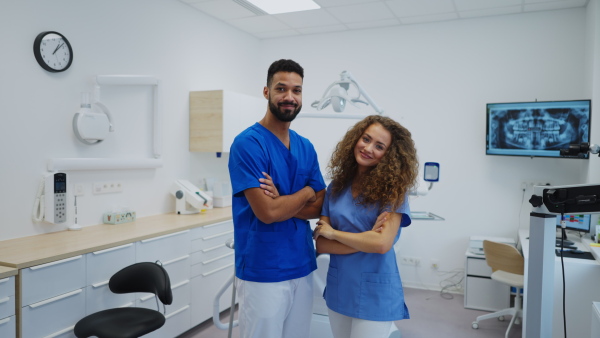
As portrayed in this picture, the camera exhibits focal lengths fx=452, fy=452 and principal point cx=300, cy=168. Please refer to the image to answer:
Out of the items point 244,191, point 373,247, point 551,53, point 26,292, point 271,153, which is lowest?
point 26,292

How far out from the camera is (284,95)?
5.92 feet

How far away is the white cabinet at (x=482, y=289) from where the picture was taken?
394cm

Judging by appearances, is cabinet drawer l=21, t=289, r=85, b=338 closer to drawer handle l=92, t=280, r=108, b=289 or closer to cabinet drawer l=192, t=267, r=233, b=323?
drawer handle l=92, t=280, r=108, b=289

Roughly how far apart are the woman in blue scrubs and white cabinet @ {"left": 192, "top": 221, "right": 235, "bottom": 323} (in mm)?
1733

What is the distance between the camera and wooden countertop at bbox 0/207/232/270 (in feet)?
7.43

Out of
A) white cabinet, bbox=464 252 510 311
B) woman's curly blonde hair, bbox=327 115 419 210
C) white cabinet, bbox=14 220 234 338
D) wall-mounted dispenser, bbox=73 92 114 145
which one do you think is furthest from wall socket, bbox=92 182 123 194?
white cabinet, bbox=464 252 510 311

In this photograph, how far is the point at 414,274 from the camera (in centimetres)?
474

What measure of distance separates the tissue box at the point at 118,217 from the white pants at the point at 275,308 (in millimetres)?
1777

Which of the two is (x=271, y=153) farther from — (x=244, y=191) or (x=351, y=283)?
(x=351, y=283)

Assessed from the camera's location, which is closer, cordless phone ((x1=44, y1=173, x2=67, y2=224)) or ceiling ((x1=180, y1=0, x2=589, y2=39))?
cordless phone ((x1=44, y1=173, x2=67, y2=224))

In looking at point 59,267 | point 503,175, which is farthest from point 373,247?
point 503,175

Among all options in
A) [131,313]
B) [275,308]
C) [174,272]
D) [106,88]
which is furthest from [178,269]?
[275,308]

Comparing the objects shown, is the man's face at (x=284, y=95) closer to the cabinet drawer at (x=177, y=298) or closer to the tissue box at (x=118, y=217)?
the cabinet drawer at (x=177, y=298)

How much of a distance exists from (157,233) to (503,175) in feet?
10.6
